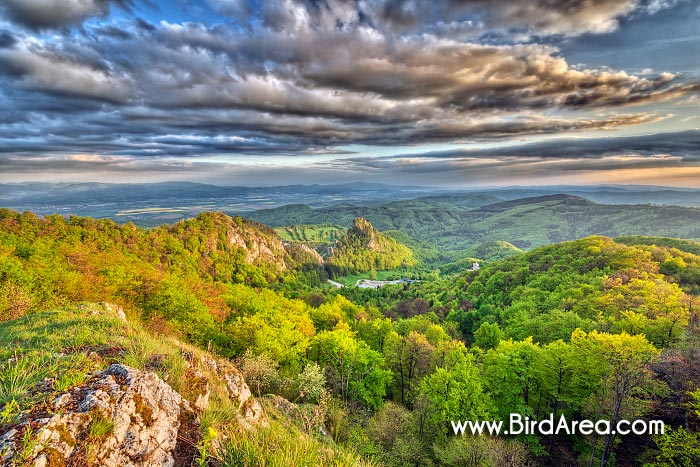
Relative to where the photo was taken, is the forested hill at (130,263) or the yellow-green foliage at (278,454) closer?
the yellow-green foliage at (278,454)

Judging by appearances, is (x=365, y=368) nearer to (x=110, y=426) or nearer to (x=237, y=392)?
(x=237, y=392)

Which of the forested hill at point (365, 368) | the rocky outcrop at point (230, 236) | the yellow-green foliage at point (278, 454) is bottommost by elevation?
the rocky outcrop at point (230, 236)

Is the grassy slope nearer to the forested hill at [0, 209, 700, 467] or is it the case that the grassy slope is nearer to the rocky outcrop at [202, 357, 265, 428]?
the forested hill at [0, 209, 700, 467]

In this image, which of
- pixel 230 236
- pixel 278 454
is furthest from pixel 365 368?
pixel 230 236

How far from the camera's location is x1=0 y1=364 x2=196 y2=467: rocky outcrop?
15.1 ft

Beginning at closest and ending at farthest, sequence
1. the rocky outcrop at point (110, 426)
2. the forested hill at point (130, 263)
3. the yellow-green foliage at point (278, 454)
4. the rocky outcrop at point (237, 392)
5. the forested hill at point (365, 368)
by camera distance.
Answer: the rocky outcrop at point (110, 426) < the yellow-green foliage at point (278, 454) < the forested hill at point (365, 368) < the rocky outcrop at point (237, 392) < the forested hill at point (130, 263)

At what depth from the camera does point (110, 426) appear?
565cm

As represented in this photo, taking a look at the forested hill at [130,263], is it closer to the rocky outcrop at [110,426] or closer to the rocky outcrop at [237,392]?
the rocky outcrop at [237,392]

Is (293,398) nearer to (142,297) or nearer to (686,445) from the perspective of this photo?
(142,297)

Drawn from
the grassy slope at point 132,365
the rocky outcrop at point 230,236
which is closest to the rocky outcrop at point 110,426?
the grassy slope at point 132,365

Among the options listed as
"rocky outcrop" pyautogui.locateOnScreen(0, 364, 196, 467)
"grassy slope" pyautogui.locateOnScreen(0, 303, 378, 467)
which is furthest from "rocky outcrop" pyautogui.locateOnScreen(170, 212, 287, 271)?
"rocky outcrop" pyautogui.locateOnScreen(0, 364, 196, 467)

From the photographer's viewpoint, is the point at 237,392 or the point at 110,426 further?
the point at 237,392

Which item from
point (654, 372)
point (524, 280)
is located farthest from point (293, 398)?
point (524, 280)

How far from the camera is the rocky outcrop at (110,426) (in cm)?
461
